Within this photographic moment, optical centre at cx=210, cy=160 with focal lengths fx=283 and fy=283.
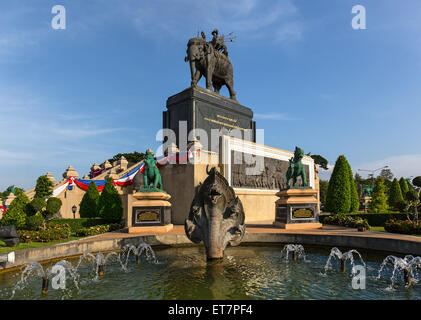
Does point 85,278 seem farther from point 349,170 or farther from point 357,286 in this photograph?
point 349,170

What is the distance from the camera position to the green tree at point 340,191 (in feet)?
73.4

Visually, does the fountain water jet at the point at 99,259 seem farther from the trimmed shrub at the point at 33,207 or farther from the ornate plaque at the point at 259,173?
the ornate plaque at the point at 259,173

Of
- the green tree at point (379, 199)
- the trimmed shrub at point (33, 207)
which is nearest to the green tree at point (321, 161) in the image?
the green tree at point (379, 199)

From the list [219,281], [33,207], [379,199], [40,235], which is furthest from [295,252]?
[379,199]

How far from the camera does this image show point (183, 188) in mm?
20109

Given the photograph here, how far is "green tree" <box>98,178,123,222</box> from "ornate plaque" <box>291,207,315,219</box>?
1100cm

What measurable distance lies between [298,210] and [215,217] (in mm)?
8780

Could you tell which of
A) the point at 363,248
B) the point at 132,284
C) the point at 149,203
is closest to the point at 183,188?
the point at 149,203

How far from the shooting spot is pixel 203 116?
2488 cm

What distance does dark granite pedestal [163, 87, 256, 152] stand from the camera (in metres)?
24.3

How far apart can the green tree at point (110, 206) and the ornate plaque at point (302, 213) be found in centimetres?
1100

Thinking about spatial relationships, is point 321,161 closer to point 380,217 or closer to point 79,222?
point 380,217

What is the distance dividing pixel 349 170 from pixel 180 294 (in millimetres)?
22318

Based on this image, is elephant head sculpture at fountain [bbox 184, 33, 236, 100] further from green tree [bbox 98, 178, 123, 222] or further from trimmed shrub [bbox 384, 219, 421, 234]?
trimmed shrub [bbox 384, 219, 421, 234]
